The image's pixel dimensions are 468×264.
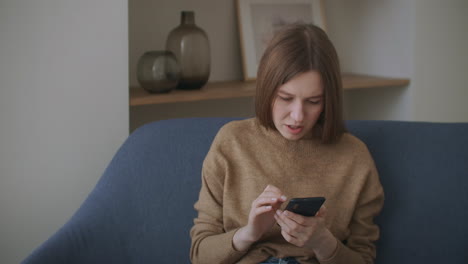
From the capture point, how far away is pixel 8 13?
1683 millimetres

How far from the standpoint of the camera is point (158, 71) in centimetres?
203

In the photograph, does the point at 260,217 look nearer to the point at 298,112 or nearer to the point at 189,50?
the point at 298,112

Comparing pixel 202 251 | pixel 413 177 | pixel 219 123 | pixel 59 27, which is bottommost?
pixel 202 251

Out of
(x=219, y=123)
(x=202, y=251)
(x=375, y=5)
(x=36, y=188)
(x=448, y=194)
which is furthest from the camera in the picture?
(x=375, y=5)

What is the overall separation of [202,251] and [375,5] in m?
1.66

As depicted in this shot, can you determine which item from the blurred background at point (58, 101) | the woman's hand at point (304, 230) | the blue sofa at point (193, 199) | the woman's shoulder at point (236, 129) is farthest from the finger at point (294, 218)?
the blurred background at point (58, 101)

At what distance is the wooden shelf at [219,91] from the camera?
6.59 ft

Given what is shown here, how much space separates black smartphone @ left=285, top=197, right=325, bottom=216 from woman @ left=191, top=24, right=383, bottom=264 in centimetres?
8

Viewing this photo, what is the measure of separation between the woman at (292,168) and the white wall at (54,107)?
610 mm

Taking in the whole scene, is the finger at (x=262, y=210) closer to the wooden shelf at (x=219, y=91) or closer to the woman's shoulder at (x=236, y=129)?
the woman's shoulder at (x=236, y=129)

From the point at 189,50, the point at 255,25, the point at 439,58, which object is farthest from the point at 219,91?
the point at 439,58

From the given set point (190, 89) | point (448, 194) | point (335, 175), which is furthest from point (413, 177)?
point (190, 89)

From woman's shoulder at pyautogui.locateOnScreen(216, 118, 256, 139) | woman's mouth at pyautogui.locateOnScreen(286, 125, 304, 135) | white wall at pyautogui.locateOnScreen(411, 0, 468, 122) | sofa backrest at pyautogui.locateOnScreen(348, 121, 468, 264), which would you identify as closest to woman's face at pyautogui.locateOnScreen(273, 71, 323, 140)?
woman's mouth at pyautogui.locateOnScreen(286, 125, 304, 135)

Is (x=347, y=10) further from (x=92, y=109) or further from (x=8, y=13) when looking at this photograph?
(x=8, y=13)
